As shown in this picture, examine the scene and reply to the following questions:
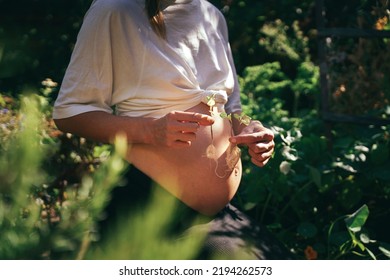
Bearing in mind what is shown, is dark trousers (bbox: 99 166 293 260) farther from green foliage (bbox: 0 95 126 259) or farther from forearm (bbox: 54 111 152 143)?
green foliage (bbox: 0 95 126 259)

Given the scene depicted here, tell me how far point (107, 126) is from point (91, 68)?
16 centimetres

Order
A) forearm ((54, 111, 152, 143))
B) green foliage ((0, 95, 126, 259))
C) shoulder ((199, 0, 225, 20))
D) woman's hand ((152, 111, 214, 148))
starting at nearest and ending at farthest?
green foliage ((0, 95, 126, 259)), woman's hand ((152, 111, 214, 148)), forearm ((54, 111, 152, 143)), shoulder ((199, 0, 225, 20))

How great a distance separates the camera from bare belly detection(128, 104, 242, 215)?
1.78 meters

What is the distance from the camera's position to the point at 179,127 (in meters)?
1.61

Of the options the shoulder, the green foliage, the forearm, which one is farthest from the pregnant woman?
the green foliage

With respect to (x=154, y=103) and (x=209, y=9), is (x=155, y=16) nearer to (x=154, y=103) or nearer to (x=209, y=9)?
(x=154, y=103)

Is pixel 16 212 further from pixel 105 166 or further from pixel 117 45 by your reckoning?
pixel 117 45

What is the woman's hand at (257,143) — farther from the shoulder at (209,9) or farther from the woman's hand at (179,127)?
the shoulder at (209,9)

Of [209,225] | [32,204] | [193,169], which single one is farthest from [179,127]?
[32,204]

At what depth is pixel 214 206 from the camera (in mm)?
1825

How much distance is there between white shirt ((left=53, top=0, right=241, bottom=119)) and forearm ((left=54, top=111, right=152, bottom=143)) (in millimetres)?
24

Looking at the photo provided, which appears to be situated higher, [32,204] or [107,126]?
[32,204]

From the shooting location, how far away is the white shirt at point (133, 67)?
178 cm

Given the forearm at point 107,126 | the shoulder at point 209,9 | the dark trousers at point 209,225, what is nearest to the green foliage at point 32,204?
the dark trousers at point 209,225
